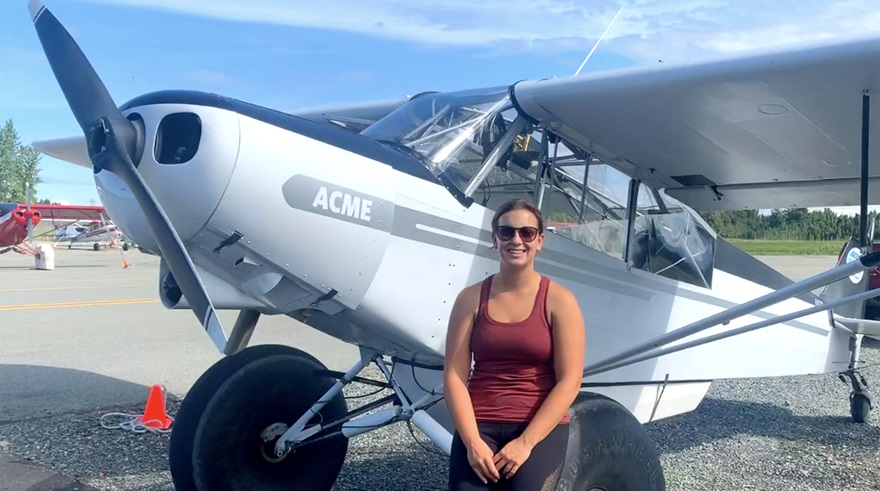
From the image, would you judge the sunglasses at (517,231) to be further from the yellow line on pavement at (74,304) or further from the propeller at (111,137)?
the yellow line on pavement at (74,304)

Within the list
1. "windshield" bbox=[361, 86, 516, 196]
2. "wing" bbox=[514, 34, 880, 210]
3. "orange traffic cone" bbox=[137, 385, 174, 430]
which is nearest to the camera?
"wing" bbox=[514, 34, 880, 210]

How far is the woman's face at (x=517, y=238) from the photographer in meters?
2.42

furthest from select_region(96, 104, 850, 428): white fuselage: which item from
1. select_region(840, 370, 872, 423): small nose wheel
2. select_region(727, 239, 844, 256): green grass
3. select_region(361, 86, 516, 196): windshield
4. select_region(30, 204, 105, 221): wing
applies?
select_region(727, 239, 844, 256): green grass

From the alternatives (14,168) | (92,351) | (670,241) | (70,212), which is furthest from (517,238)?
(14,168)

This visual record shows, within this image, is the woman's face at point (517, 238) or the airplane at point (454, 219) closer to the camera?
the woman's face at point (517, 238)

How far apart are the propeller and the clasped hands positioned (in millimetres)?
1466

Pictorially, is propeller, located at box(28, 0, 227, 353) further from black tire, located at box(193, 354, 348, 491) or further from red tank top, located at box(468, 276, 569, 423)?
red tank top, located at box(468, 276, 569, 423)

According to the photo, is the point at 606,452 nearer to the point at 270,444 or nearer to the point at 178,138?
the point at 270,444

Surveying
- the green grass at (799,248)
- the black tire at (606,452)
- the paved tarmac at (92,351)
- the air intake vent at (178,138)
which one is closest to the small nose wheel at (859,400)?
the black tire at (606,452)

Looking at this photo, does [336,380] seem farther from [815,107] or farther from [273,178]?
[815,107]

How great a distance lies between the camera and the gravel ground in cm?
473

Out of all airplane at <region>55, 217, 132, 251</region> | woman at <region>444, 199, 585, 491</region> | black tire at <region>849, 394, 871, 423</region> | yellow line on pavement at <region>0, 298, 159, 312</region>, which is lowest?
airplane at <region>55, 217, 132, 251</region>

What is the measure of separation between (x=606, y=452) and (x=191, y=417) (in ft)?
7.13

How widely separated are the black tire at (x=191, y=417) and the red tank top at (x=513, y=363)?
207 centimetres
